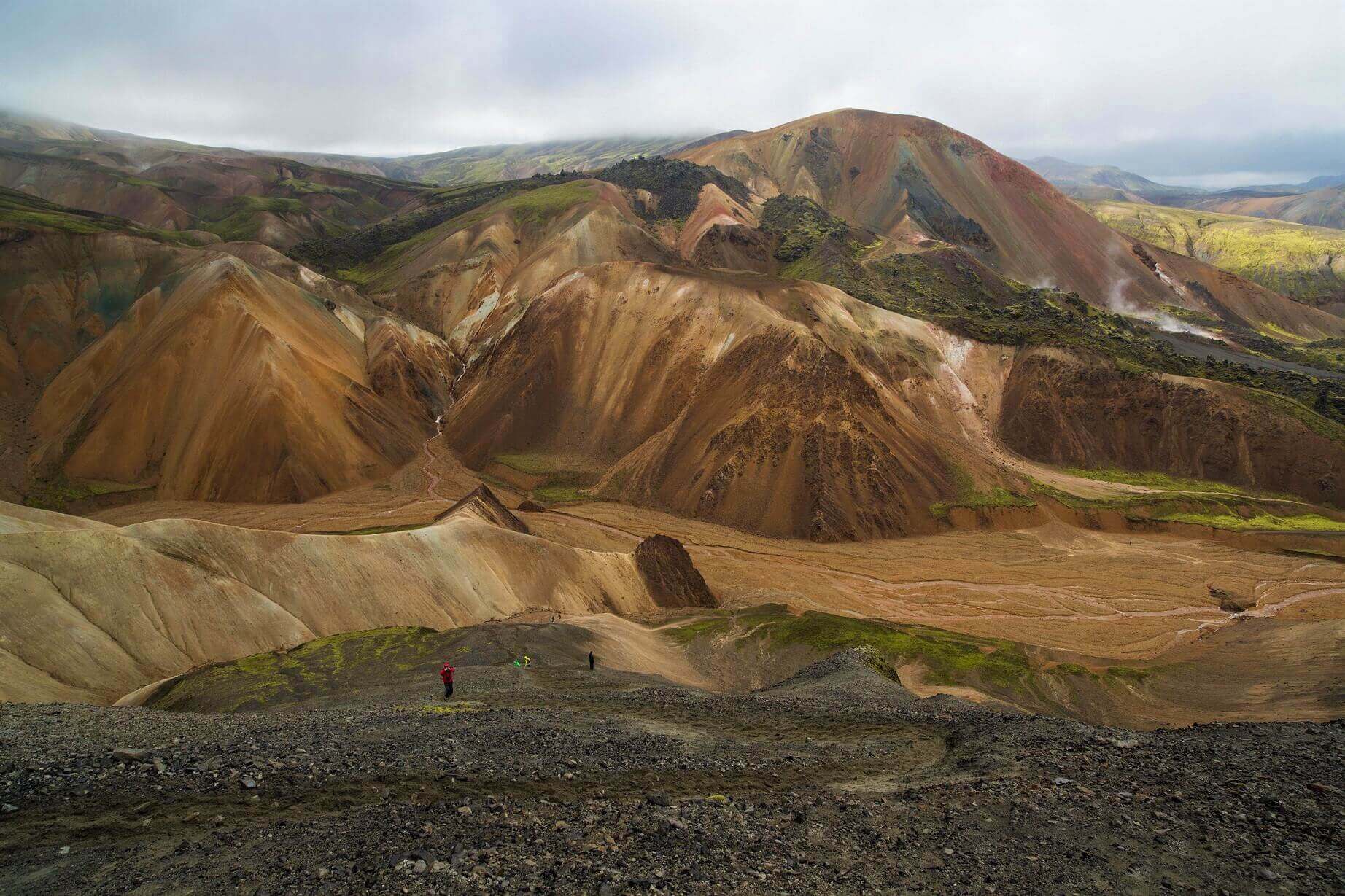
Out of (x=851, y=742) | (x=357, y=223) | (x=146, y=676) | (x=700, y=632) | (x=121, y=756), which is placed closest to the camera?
(x=121, y=756)

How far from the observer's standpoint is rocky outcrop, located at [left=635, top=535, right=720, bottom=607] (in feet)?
150

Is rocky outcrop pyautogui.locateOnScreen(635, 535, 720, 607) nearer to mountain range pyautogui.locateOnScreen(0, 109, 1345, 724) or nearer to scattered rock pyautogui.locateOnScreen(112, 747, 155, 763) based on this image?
mountain range pyautogui.locateOnScreen(0, 109, 1345, 724)

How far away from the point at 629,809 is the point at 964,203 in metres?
161

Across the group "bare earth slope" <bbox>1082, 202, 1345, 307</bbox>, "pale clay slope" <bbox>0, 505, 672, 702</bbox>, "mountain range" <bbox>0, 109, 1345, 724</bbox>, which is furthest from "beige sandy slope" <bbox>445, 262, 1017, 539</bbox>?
"bare earth slope" <bbox>1082, 202, 1345, 307</bbox>

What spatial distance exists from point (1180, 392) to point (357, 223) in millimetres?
178056

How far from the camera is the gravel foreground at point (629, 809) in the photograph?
31.3 feet

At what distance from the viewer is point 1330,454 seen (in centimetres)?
6297

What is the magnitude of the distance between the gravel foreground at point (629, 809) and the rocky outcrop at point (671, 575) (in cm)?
2857

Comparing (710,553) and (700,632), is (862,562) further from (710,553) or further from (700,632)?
(700,632)

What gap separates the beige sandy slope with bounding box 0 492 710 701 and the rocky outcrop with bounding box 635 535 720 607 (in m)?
2.35

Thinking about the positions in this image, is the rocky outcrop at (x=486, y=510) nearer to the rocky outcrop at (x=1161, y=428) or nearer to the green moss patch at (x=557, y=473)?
the green moss patch at (x=557, y=473)

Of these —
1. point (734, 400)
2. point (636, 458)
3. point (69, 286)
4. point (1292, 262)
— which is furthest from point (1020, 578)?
point (1292, 262)

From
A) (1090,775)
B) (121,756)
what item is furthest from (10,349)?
(1090,775)

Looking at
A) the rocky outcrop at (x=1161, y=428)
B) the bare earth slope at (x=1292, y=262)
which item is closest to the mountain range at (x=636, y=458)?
the rocky outcrop at (x=1161, y=428)
